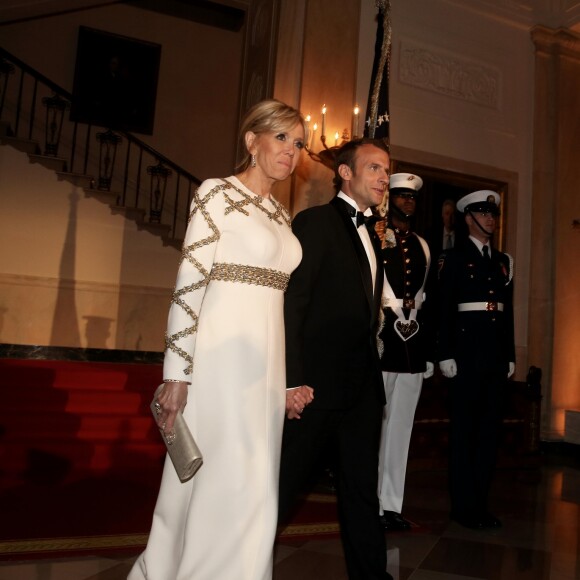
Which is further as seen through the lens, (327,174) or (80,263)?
(80,263)

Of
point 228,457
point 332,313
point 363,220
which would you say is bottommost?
point 228,457

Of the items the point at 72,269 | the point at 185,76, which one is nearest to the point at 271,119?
the point at 72,269

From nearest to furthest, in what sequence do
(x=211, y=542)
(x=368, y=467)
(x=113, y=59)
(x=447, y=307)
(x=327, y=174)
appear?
(x=211, y=542) → (x=368, y=467) → (x=447, y=307) → (x=327, y=174) → (x=113, y=59)

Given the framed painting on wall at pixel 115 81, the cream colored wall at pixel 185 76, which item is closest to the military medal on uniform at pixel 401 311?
the cream colored wall at pixel 185 76

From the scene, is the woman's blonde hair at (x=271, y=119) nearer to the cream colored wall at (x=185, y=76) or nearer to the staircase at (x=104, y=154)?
the staircase at (x=104, y=154)

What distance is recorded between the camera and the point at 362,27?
7207 mm

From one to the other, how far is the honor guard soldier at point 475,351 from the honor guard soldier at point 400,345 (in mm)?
197

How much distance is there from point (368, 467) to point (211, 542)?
0.76m

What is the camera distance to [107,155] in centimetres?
1001

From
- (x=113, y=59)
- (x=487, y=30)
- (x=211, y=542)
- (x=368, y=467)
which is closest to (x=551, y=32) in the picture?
(x=487, y=30)

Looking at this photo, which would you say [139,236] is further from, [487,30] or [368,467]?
[368,467]

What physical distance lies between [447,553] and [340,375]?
1417 mm

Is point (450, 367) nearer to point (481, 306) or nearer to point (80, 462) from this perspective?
point (481, 306)

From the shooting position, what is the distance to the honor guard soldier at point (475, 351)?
12.4ft
